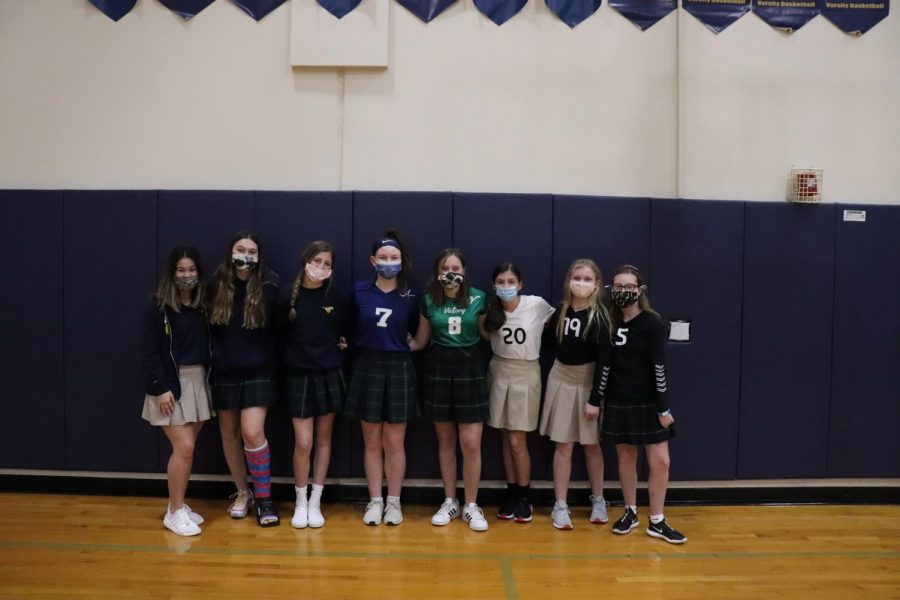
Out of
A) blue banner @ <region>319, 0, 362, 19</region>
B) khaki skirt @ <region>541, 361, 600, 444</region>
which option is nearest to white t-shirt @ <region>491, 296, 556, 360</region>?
khaki skirt @ <region>541, 361, 600, 444</region>

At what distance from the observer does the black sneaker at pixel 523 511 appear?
12.9 ft

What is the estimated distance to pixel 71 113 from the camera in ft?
14.4

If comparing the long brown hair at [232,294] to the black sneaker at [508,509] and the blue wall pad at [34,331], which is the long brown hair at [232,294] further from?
the black sneaker at [508,509]

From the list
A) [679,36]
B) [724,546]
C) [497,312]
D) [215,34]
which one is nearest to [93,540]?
[497,312]

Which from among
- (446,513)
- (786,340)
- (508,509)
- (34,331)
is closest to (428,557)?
(446,513)

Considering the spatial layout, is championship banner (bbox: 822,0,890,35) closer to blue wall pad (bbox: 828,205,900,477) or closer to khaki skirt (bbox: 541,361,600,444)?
blue wall pad (bbox: 828,205,900,477)

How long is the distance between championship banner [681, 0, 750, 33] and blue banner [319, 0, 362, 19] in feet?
7.88

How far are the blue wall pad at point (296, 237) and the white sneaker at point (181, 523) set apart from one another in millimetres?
667

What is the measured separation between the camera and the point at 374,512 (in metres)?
3.84

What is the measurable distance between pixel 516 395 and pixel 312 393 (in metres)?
1.30

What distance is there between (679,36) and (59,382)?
201 inches

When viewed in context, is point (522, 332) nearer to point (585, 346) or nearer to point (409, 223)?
point (585, 346)

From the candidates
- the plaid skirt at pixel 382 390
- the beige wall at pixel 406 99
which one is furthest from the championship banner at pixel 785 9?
the plaid skirt at pixel 382 390

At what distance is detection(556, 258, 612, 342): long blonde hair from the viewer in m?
3.69
